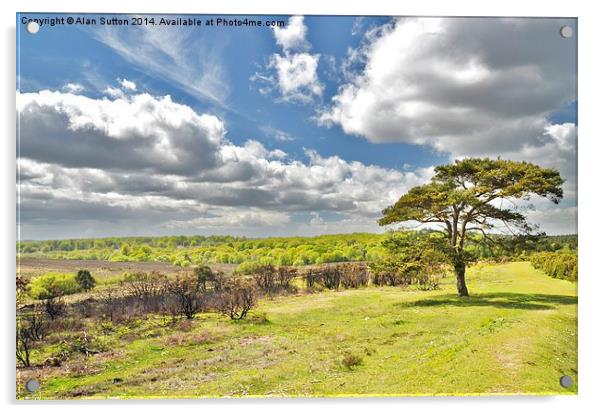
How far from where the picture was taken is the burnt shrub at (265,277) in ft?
22.1

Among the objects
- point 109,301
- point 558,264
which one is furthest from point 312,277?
point 558,264

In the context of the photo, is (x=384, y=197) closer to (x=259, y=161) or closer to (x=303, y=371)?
(x=259, y=161)

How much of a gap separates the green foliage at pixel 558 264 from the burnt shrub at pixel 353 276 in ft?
9.67

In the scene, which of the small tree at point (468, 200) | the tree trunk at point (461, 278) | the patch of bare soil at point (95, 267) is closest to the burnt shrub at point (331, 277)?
the small tree at point (468, 200)

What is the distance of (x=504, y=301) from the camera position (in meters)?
6.57

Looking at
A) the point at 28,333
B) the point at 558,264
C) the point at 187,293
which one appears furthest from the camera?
the point at 187,293

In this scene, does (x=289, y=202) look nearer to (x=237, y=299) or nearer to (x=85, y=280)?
(x=237, y=299)

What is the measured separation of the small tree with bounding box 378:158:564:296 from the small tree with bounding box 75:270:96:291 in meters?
5.05

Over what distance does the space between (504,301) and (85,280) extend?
719 centimetres

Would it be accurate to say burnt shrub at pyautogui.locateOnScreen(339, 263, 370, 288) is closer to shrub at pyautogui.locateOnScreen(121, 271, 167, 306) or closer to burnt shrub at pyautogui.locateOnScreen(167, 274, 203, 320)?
burnt shrub at pyautogui.locateOnScreen(167, 274, 203, 320)

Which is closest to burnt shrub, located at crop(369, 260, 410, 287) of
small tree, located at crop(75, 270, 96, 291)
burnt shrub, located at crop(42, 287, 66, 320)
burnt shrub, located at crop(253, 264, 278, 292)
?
burnt shrub, located at crop(253, 264, 278, 292)

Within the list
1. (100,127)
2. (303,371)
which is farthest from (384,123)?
(100,127)

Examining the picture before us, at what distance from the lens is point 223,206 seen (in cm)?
653

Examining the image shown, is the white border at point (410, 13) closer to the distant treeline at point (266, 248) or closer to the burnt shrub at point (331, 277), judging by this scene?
the distant treeline at point (266, 248)
